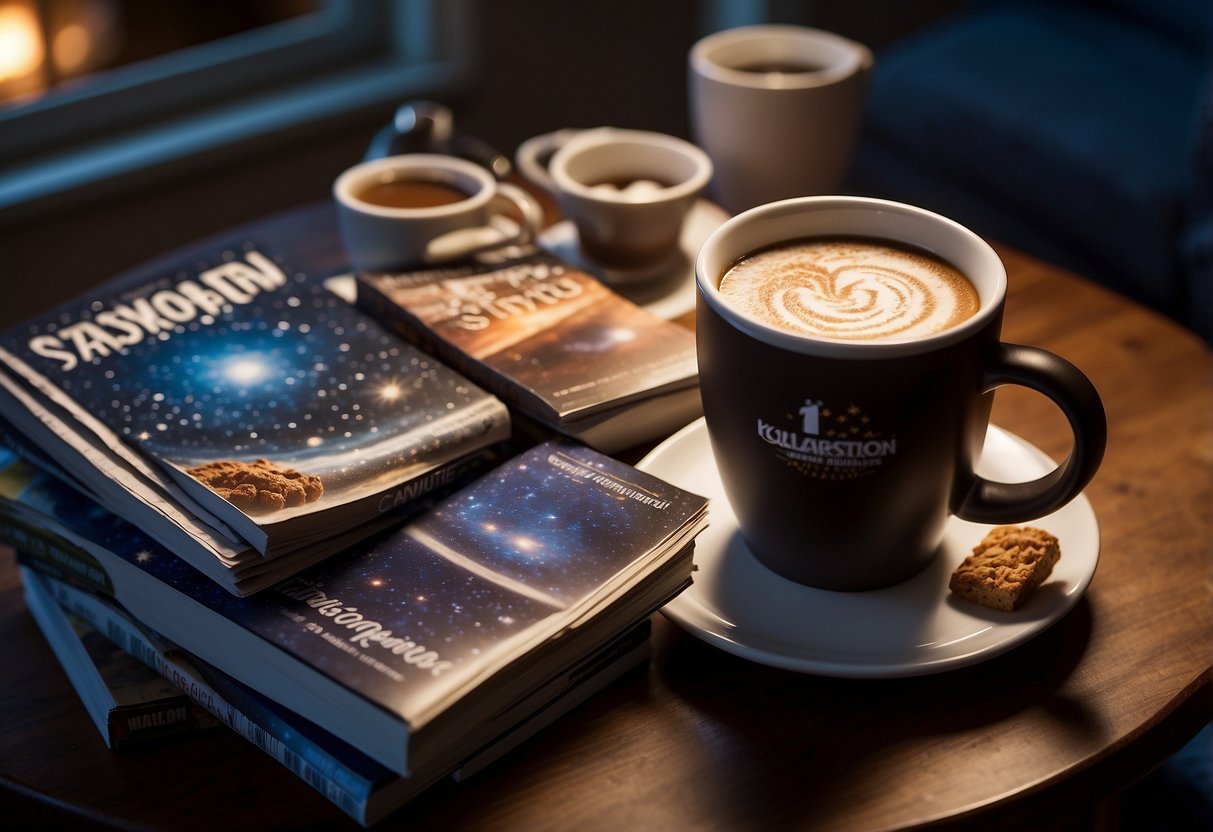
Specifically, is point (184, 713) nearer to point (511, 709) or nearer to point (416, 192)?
point (511, 709)

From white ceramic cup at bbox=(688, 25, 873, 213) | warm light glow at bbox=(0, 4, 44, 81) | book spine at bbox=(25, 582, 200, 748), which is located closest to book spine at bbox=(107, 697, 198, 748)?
book spine at bbox=(25, 582, 200, 748)

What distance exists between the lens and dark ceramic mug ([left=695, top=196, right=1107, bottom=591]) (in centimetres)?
58

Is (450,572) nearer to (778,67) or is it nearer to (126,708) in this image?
(126,708)

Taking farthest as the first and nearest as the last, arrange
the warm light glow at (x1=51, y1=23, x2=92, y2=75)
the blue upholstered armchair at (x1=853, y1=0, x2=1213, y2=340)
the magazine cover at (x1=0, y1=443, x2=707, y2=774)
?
1. the warm light glow at (x1=51, y1=23, x2=92, y2=75)
2. the blue upholstered armchair at (x1=853, y1=0, x2=1213, y2=340)
3. the magazine cover at (x1=0, y1=443, x2=707, y2=774)

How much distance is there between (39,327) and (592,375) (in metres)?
0.37

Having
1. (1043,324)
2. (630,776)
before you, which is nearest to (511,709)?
(630,776)

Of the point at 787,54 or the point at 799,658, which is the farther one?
the point at 787,54

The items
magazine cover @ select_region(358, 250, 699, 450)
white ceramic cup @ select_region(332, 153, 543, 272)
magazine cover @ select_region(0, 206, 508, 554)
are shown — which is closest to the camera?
magazine cover @ select_region(0, 206, 508, 554)

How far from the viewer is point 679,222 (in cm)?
97

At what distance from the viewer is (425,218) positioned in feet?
3.03

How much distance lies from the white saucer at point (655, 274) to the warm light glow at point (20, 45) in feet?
3.87

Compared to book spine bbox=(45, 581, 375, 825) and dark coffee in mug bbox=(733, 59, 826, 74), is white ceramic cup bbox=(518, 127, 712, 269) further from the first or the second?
book spine bbox=(45, 581, 375, 825)

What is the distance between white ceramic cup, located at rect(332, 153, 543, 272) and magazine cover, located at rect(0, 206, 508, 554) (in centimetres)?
8

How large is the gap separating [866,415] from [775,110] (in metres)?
0.51
